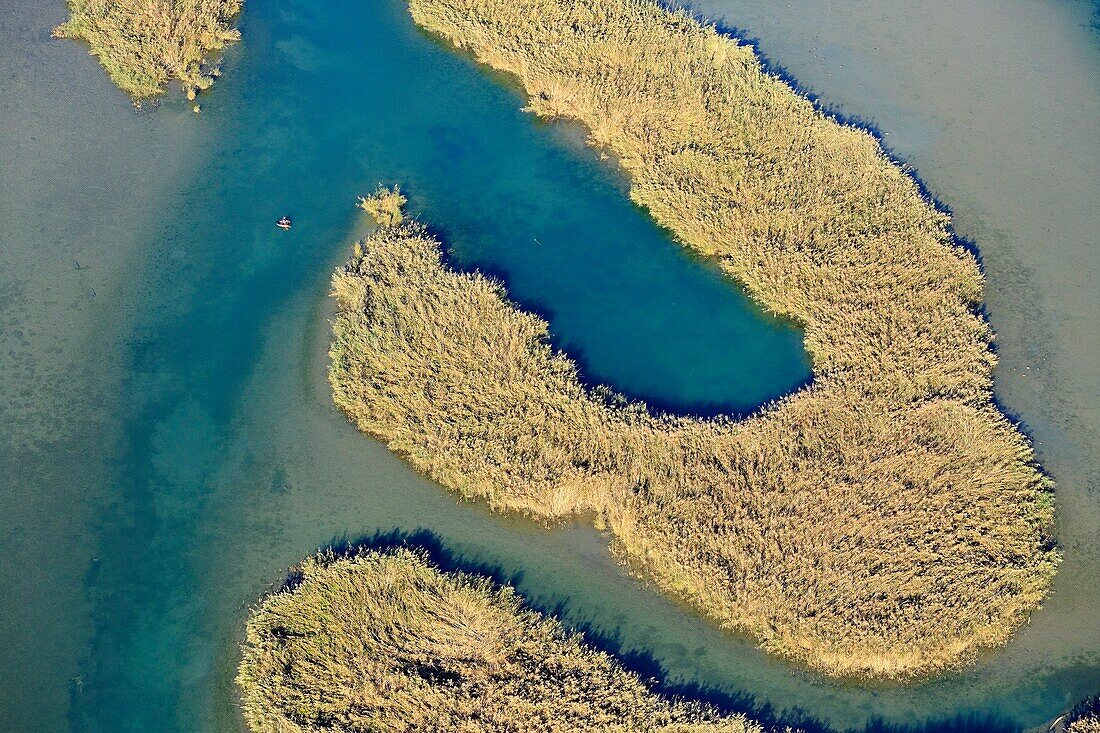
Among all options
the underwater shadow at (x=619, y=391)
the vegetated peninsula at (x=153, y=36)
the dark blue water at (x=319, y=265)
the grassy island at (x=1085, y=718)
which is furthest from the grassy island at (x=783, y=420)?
the vegetated peninsula at (x=153, y=36)

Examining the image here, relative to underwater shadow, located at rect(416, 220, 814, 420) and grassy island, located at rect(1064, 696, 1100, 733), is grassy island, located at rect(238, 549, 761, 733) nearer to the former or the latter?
underwater shadow, located at rect(416, 220, 814, 420)

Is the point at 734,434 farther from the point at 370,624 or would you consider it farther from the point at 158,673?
the point at 158,673

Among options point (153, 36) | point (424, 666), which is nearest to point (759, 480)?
point (424, 666)

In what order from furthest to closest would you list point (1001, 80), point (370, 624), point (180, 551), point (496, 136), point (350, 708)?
point (1001, 80)
point (496, 136)
point (180, 551)
point (370, 624)
point (350, 708)

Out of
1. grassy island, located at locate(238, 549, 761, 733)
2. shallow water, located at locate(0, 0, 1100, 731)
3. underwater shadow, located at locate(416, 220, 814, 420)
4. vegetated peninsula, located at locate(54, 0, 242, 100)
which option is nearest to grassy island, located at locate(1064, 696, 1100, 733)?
shallow water, located at locate(0, 0, 1100, 731)

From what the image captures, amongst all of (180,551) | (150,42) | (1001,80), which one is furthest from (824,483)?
(150,42)
